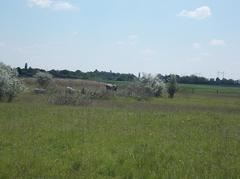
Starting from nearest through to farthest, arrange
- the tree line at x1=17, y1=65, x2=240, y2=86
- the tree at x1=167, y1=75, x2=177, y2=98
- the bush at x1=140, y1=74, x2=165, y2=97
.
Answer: the tree at x1=167, y1=75, x2=177, y2=98, the bush at x1=140, y1=74, x2=165, y2=97, the tree line at x1=17, y1=65, x2=240, y2=86

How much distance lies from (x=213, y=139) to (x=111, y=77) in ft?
492

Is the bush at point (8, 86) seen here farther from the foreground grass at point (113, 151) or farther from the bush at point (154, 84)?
the bush at point (154, 84)

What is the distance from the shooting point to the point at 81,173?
32.5 feet

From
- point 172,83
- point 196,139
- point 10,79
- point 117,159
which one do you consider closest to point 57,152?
point 117,159

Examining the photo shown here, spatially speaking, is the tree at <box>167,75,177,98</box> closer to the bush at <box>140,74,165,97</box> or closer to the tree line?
the bush at <box>140,74,165,97</box>

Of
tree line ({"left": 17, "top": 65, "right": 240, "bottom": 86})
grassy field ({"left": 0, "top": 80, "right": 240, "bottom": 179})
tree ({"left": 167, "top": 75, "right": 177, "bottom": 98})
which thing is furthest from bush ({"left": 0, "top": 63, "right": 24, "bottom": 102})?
tree line ({"left": 17, "top": 65, "right": 240, "bottom": 86})

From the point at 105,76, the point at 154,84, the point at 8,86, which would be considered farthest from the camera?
the point at 105,76

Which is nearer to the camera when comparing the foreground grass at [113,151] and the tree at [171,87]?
the foreground grass at [113,151]

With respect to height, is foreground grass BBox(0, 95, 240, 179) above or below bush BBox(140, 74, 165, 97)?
below

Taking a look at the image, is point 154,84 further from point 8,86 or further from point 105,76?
point 105,76

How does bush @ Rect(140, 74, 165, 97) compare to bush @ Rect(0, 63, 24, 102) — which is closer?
bush @ Rect(0, 63, 24, 102)

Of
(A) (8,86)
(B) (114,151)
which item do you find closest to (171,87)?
(A) (8,86)

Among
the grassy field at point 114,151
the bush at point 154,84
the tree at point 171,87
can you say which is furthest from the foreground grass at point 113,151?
the bush at point 154,84

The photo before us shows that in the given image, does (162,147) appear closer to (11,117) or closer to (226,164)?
(226,164)
